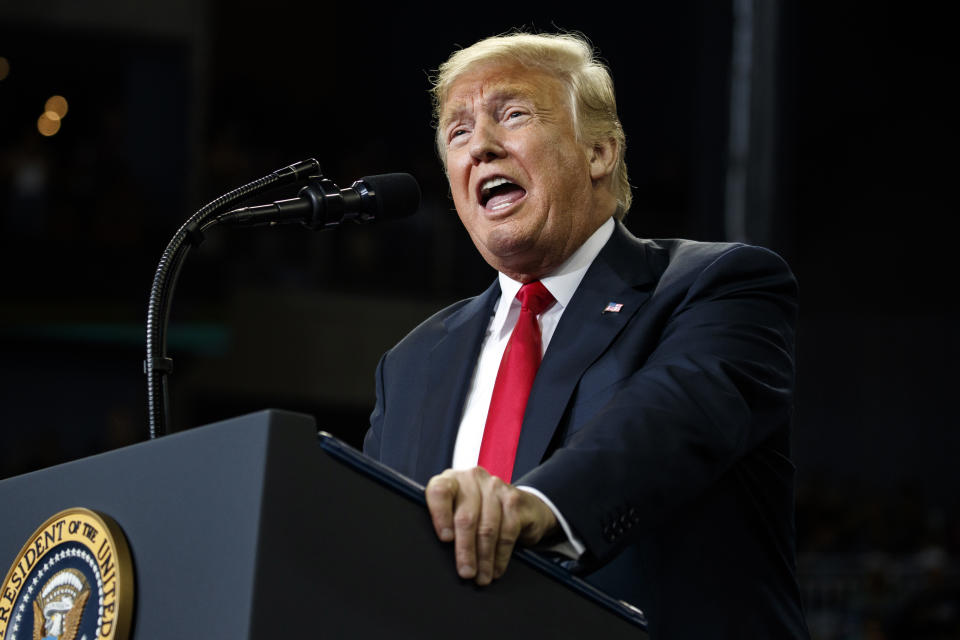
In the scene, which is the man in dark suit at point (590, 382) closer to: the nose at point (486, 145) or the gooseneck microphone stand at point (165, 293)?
the nose at point (486, 145)

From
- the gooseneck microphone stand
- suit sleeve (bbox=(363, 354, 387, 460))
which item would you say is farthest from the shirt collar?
the gooseneck microphone stand

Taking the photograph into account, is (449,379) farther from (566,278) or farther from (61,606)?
(61,606)

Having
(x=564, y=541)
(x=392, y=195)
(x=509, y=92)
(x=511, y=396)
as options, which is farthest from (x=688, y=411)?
(x=509, y=92)

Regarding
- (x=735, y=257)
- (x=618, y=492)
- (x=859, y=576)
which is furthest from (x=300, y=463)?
(x=859, y=576)

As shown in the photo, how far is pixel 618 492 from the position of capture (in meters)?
1.39

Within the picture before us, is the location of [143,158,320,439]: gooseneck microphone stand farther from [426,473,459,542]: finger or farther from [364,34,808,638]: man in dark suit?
[426,473,459,542]: finger

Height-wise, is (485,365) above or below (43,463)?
above

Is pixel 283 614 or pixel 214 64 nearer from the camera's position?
pixel 283 614

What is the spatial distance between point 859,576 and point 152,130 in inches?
260

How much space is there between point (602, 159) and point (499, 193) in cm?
25

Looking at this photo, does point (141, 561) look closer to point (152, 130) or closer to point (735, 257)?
point (735, 257)

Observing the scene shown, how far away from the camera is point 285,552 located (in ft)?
3.36

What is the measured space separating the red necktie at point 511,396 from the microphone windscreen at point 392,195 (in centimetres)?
29

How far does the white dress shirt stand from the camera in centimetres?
194
